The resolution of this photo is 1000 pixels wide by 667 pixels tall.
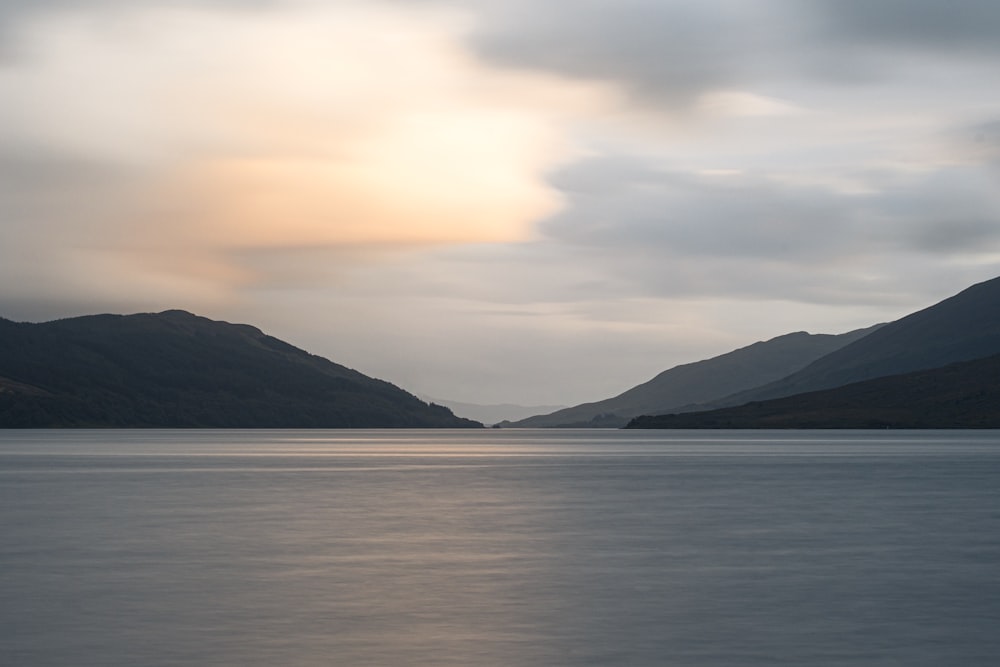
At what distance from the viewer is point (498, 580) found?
4091 centimetres

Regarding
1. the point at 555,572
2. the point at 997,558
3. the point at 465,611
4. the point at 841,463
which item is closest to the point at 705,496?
the point at 997,558

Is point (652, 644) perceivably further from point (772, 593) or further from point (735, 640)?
point (772, 593)

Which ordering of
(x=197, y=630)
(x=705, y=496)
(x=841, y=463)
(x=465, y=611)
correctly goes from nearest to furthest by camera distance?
(x=197, y=630), (x=465, y=611), (x=705, y=496), (x=841, y=463)

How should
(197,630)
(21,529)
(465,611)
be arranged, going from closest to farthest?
(197,630) < (465,611) < (21,529)

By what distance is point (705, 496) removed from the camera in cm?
8819

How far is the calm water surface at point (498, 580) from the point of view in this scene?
2858 cm

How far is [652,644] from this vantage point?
96.1ft

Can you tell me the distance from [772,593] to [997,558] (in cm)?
1441

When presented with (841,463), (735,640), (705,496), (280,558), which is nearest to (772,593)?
(735,640)

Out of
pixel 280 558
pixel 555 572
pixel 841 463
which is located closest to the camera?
pixel 555 572

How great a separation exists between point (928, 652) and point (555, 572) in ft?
55.4

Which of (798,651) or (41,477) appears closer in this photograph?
(798,651)

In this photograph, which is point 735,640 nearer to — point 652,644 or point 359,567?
point 652,644

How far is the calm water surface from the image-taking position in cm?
2858
